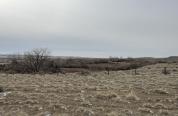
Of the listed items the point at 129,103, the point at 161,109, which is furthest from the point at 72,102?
the point at 161,109

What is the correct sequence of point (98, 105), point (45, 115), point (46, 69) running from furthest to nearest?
point (46, 69), point (98, 105), point (45, 115)

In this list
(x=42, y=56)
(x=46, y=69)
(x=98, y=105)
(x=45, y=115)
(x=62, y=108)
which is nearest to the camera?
(x=45, y=115)

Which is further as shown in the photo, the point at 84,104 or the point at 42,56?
the point at 42,56

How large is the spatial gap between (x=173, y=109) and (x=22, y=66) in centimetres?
3701

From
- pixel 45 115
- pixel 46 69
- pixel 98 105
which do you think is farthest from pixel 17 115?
pixel 46 69

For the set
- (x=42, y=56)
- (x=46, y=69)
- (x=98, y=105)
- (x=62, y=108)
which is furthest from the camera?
(x=42, y=56)

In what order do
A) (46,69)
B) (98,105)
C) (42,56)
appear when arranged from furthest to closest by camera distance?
1. (42,56)
2. (46,69)
3. (98,105)

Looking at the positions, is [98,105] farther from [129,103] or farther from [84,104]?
[129,103]

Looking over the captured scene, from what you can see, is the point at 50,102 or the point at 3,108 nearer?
the point at 3,108

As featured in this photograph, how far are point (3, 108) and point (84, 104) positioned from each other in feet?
10.2

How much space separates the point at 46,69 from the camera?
4428 centimetres

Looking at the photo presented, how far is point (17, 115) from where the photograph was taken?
1033 centimetres

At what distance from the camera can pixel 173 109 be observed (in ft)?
37.8

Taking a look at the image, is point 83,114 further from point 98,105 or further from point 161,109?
point 161,109
